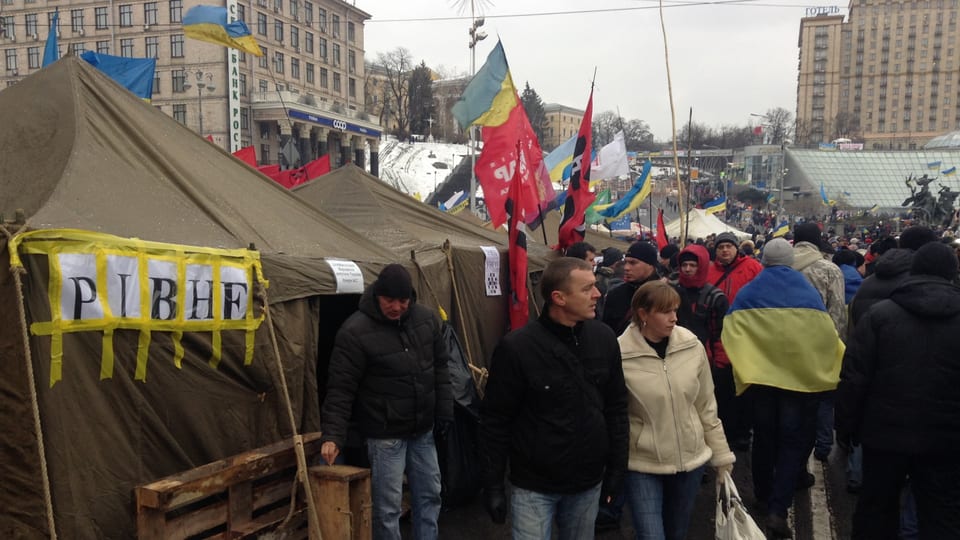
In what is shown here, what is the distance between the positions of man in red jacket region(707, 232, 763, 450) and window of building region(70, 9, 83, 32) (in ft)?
227

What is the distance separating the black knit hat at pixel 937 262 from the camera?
12.6 feet

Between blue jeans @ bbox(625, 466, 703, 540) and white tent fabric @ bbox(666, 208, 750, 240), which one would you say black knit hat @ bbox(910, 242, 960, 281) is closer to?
blue jeans @ bbox(625, 466, 703, 540)

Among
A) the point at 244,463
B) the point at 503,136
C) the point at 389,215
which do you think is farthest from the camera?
the point at 503,136

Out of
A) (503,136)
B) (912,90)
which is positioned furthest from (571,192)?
(912,90)

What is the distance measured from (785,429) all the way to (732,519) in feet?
5.23

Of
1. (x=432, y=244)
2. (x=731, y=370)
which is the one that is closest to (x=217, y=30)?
(x=432, y=244)

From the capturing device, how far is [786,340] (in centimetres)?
480

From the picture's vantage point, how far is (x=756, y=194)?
7144 cm

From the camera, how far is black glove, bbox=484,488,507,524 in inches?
126

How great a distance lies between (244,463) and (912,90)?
164015mm

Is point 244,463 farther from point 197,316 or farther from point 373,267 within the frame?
point 373,267

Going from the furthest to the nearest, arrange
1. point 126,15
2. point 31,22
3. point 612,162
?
point 31,22
point 126,15
point 612,162

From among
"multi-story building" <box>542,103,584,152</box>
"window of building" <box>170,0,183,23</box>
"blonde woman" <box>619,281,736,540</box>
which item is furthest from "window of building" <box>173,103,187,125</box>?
"multi-story building" <box>542,103,584,152</box>

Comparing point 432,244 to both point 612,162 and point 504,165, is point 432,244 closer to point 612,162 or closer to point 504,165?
point 504,165
